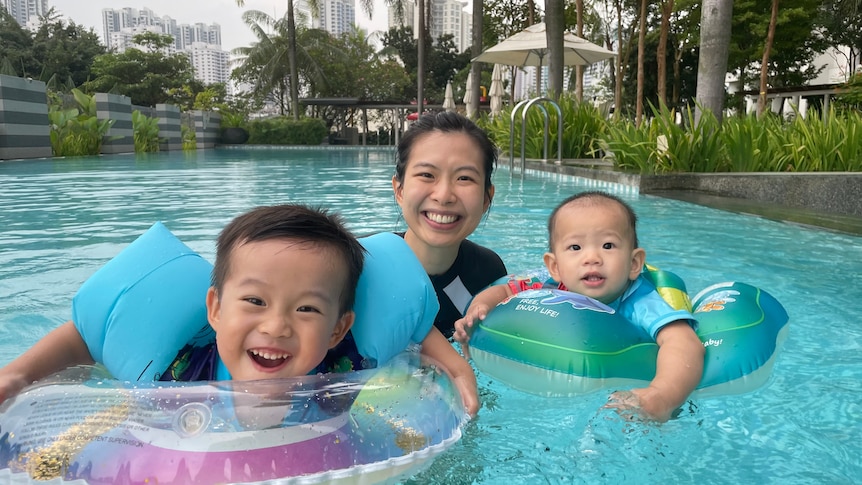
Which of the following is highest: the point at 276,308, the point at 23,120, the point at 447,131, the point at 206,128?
the point at 23,120

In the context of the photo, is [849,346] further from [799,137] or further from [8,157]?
[8,157]

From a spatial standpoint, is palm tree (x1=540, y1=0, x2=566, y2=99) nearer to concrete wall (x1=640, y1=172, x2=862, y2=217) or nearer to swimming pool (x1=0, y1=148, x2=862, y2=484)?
swimming pool (x1=0, y1=148, x2=862, y2=484)

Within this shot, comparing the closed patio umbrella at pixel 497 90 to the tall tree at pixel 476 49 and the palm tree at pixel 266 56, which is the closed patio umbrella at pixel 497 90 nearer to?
the tall tree at pixel 476 49

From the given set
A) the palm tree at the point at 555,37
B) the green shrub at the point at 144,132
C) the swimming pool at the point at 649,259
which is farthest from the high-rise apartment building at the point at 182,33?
the swimming pool at the point at 649,259

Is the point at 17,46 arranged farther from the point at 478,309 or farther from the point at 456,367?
the point at 456,367

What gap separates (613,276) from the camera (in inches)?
100

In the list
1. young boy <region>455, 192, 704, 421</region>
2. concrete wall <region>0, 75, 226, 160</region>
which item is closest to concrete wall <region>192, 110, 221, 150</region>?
concrete wall <region>0, 75, 226, 160</region>

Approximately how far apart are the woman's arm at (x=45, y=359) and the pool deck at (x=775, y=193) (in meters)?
5.96

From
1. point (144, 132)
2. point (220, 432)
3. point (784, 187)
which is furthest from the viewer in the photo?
point (144, 132)

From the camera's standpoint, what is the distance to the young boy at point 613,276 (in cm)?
227

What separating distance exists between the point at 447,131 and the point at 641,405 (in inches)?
47.4

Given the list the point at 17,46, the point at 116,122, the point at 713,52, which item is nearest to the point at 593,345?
the point at 713,52

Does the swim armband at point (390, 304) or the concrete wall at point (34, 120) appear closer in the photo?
the swim armband at point (390, 304)

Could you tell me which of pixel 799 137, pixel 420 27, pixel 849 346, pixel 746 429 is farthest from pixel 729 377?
pixel 420 27
